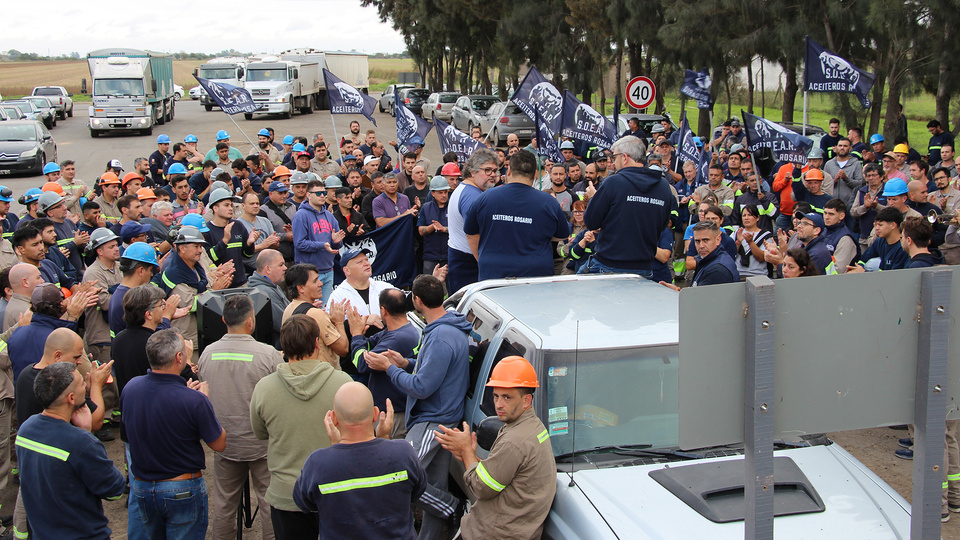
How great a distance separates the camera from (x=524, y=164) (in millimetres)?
6461

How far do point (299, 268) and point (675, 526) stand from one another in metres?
3.50

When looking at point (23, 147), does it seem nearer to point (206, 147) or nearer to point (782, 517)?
point (206, 147)

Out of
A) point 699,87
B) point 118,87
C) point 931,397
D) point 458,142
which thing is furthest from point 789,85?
point 118,87

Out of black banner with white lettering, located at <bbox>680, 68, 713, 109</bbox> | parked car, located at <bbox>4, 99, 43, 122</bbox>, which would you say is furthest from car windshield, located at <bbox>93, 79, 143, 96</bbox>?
black banner with white lettering, located at <bbox>680, 68, 713, 109</bbox>

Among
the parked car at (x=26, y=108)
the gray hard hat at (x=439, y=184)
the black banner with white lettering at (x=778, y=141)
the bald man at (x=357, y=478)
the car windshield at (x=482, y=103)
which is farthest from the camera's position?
the car windshield at (x=482, y=103)

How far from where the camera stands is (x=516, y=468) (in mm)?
3818

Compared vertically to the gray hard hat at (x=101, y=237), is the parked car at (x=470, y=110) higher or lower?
higher

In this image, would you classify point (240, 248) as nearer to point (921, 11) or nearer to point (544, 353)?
point (544, 353)

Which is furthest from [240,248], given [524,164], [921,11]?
[921,11]

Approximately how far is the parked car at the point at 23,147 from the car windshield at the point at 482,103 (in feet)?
54.3

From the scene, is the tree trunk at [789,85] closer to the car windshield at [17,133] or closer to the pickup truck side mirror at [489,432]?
the pickup truck side mirror at [489,432]

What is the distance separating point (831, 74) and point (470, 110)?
22005 millimetres

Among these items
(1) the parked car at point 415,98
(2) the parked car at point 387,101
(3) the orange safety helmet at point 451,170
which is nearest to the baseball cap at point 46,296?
(3) the orange safety helmet at point 451,170

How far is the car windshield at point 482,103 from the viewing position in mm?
33812
